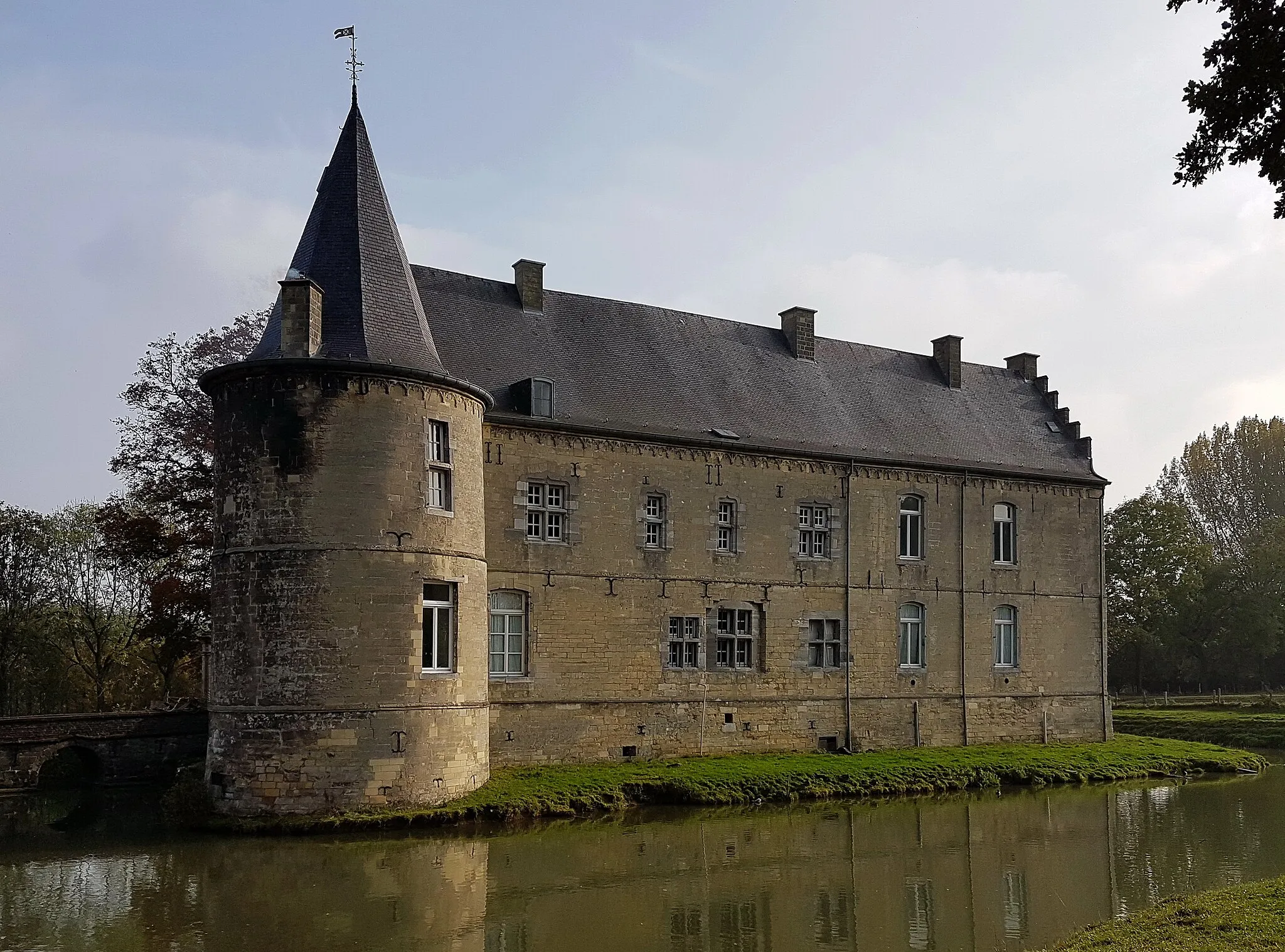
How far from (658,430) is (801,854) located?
924 centimetres

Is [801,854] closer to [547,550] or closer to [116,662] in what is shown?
[547,550]

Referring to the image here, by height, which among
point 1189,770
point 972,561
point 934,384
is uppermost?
point 934,384

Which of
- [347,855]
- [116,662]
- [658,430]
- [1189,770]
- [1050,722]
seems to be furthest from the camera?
[116,662]

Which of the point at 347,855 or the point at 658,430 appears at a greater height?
the point at 658,430

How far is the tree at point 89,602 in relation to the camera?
33.1 m

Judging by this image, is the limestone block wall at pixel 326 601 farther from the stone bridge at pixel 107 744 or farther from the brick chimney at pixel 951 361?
the brick chimney at pixel 951 361

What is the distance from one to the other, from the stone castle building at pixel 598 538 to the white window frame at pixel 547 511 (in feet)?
0.15

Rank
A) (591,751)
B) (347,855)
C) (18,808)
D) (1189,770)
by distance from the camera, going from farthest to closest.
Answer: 1. (1189,770)
2. (591,751)
3. (18,808)
4. (347,855)

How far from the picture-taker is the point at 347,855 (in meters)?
14.0

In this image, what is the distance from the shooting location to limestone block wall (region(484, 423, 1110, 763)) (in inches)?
805

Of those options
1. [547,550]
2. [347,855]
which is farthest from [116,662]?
[347,855]

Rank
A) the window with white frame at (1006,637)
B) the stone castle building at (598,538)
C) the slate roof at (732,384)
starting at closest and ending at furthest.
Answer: the stone castle building at (598,538)
the slate roof at (732,384)
the window with white frame at (1006,637)

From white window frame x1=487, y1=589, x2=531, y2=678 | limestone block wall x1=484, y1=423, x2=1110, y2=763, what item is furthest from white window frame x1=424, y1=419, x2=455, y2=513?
white window frame x1=487, y1=589, x2=531, y2=678

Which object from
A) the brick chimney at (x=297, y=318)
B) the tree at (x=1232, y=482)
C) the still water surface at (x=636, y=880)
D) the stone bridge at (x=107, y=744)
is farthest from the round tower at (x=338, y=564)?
the tree at (x=1232, y=482)
